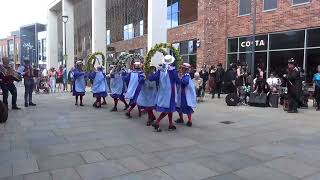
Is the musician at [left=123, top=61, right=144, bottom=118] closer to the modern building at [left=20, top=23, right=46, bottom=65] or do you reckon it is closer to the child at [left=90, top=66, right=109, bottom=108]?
the child at [left=90, top=66, right=109, bottom=108]

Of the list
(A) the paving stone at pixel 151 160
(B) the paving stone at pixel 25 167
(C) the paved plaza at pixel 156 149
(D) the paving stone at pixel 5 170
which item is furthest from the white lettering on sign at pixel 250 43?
(D) the paving stone at pixel 5 170

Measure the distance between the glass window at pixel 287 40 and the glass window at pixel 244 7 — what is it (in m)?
2.04

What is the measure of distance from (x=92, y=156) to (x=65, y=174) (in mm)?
996

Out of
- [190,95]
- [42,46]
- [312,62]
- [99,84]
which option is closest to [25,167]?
[190,95]

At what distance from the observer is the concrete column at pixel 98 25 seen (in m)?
23.4

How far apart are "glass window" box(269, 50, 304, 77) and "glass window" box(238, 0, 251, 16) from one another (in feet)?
8.74

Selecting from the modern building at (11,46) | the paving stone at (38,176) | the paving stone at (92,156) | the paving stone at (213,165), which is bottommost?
the paving stone at (38,176)

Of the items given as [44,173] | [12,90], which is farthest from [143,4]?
[44,173]

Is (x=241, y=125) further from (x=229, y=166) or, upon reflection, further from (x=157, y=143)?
(x=229, y=166)

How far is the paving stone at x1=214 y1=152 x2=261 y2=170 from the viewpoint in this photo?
5.73 metres

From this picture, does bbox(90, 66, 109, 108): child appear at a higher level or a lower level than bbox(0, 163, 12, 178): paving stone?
higher

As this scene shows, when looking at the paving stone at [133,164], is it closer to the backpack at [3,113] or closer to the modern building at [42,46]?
the backpack at [3,113]

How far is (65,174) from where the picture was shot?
204 inches

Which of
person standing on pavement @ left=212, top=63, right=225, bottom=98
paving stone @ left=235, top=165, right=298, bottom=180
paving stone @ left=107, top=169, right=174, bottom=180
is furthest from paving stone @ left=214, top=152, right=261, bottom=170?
person standing on pavement @ left=212, top=63, right=225, bottom=98
